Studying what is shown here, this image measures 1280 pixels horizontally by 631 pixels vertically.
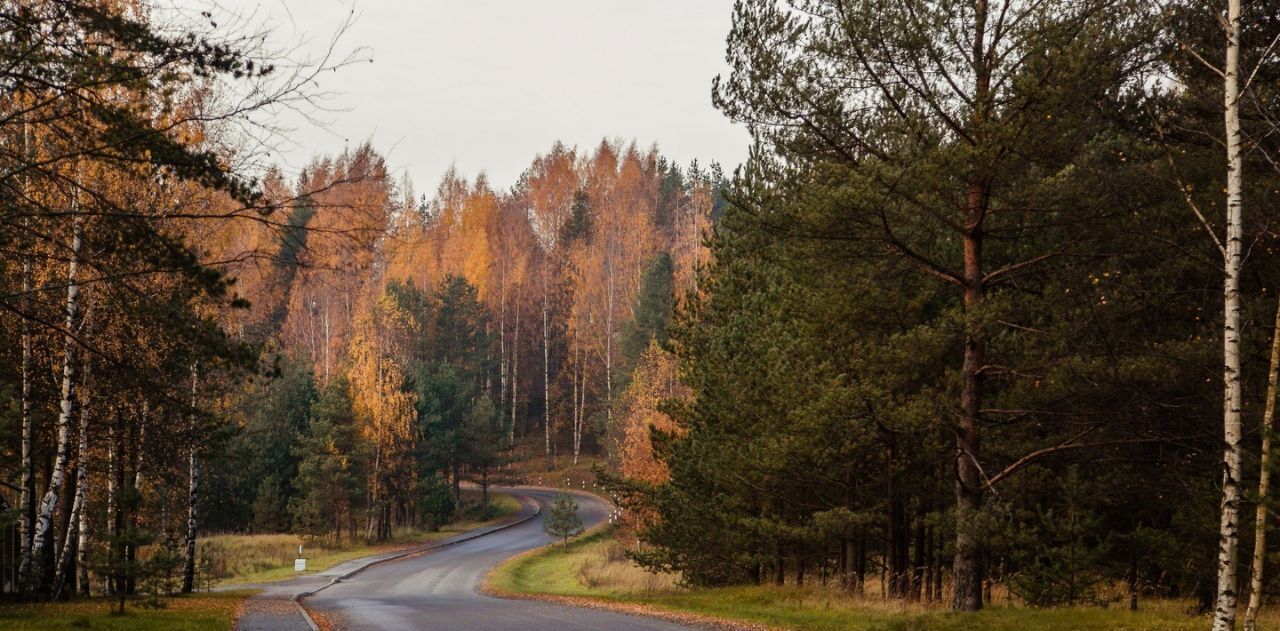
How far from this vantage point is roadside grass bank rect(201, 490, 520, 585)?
35031mm

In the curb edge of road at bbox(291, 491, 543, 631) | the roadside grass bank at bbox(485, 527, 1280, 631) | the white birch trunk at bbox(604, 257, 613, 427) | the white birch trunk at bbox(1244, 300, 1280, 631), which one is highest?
the white birch trunk at bbox(604, 257, 613, 427)

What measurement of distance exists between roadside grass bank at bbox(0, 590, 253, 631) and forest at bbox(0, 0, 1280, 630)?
2.72ft

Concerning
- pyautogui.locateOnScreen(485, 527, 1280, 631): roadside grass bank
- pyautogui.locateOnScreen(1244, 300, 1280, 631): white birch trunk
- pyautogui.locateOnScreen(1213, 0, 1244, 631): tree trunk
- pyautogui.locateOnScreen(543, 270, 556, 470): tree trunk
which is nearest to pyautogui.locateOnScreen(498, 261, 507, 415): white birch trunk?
pyautogui.locateOnScreen(543, 270, 556, 470): tree trunk

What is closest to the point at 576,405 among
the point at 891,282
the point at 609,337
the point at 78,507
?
the point at 609,337

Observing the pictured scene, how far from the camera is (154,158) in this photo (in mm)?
8117

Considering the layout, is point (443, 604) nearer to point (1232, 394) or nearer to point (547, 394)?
point (1232, 394)

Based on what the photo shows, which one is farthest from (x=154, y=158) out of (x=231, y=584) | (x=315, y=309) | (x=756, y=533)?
(x=315, y=309)

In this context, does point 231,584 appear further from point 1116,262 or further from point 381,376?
point 1116,262

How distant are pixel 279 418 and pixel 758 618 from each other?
136 ft

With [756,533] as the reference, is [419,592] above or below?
below

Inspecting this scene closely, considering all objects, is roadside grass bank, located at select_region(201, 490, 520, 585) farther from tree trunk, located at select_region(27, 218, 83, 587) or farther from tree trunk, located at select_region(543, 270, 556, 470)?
tree trunk, located at select_region(543, 270, 556, 470)

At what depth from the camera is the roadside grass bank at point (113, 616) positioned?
41.2 ft

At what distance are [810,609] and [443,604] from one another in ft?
29.8

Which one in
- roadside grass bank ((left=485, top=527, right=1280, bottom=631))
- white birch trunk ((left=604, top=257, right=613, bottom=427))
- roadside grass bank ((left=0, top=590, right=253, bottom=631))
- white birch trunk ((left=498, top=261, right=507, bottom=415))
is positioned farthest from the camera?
white birch trunk ((left=498, top=261, right=507, bottom=415))
